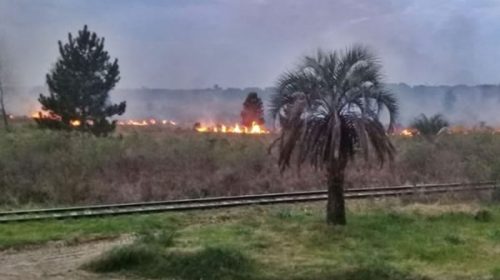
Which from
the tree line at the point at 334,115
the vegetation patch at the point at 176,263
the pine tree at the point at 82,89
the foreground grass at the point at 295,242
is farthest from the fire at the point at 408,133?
the vegetation patch at the point at 176,263

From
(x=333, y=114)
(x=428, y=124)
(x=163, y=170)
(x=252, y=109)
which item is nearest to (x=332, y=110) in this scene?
(x=333, y=114)

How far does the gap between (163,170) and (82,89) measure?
15740 millimetres

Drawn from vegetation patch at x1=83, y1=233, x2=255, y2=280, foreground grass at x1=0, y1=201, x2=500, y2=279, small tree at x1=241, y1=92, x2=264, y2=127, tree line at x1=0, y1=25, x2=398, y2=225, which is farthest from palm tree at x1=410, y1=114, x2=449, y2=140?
vegetation patch at x1=83, y1=233, x2=255, y2=280

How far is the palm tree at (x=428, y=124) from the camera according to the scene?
174 ft

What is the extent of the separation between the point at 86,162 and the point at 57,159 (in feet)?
4.45

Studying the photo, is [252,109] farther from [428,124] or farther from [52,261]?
[52,261]

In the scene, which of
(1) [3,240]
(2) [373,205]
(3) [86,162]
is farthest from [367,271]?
(3) [86,162]

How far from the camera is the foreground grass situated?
14328 millimetres

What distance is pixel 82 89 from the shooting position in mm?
46906

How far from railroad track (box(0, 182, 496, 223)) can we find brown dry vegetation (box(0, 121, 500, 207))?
2433 millimetres

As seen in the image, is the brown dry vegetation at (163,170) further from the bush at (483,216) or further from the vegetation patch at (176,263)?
the vegetation patch at (176,263)

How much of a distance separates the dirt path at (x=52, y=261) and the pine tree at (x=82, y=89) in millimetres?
29360

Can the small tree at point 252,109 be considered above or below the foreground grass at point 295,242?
above

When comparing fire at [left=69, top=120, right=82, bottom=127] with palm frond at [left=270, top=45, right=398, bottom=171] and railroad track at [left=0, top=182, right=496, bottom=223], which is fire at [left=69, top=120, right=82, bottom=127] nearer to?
railroad track at [left=0, top=182, right=496, bottom=223]
